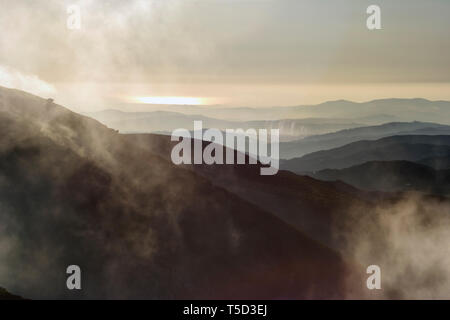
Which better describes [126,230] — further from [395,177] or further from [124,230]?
[395,177]

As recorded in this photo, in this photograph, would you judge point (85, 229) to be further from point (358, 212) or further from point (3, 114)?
point (358, 212)

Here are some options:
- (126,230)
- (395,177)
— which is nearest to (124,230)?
(126,230)

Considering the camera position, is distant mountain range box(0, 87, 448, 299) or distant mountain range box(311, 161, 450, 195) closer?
distant mountain range box(0, 87, 448, 299)

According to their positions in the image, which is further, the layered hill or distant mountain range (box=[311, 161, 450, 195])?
distant mountain range (box=[311, 161, 450, 195])

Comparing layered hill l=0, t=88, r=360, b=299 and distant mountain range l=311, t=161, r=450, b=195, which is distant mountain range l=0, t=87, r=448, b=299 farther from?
distant mountain range l=311, t=161, r=450, b=195

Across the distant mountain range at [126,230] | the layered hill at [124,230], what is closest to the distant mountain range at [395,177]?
the distant mountain range at [126,230]

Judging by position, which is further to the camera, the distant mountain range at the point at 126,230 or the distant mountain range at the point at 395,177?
the distant mountain range at the point at 395,177

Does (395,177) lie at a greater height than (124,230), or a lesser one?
greater

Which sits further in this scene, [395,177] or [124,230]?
[395,177]

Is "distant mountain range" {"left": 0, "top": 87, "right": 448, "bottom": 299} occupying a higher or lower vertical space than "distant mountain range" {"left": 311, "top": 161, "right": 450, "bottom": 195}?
lower

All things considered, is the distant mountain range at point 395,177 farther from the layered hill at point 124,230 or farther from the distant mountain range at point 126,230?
the layered hill at point 124,230

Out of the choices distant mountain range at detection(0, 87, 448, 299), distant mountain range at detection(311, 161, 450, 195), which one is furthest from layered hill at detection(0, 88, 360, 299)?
distant mountain range at detection(311, 161, 450, 195)
